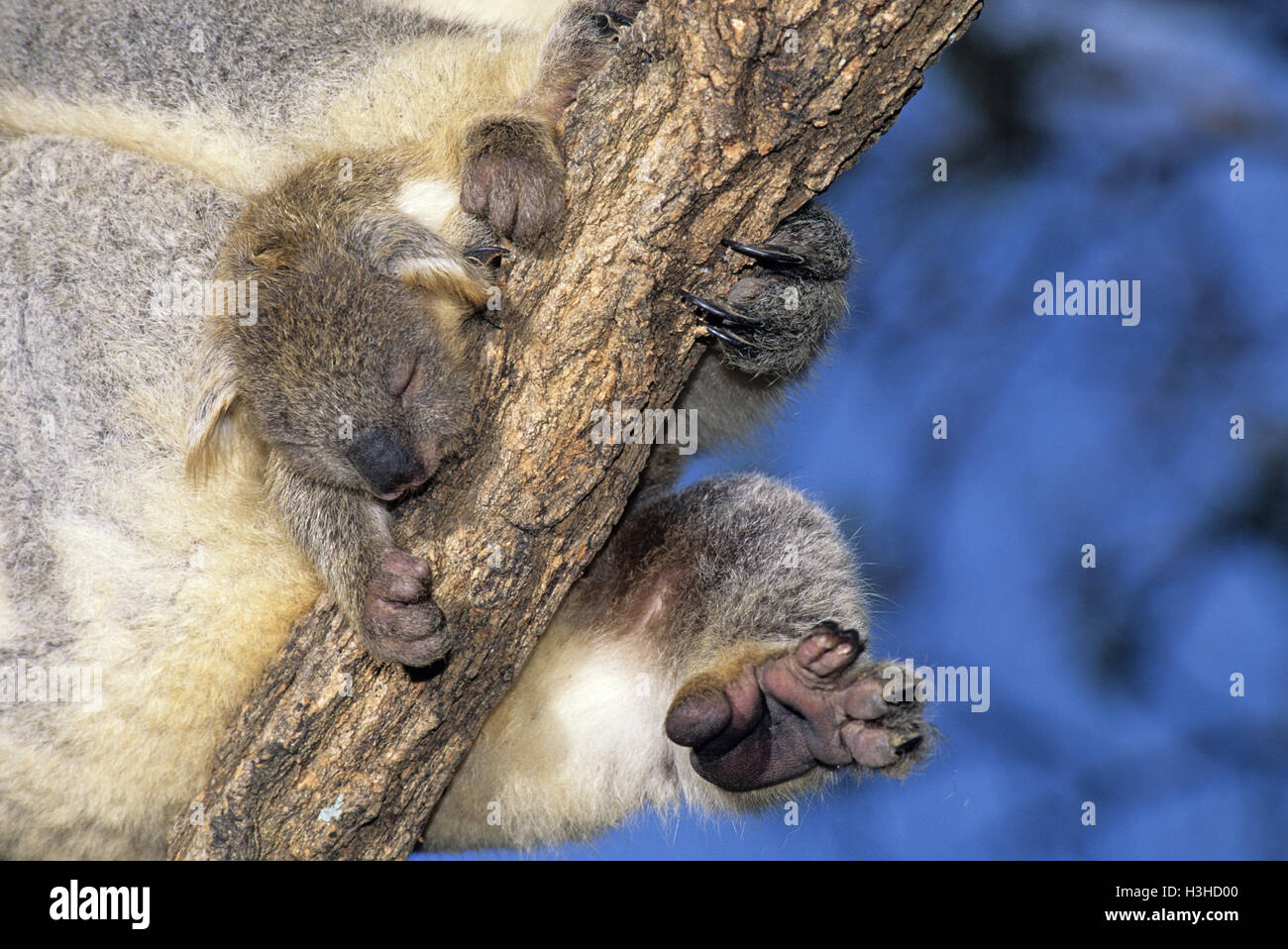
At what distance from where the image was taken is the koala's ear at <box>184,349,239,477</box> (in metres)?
2.59

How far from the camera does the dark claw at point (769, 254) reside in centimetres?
233

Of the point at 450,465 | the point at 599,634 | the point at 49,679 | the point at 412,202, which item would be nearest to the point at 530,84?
the point at 412,202

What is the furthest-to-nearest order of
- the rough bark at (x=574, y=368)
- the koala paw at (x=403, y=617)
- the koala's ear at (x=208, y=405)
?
the koala's ear at (x=208, y=405) < the koala paw at (x=403, y=617) < the rough bark at (x=574, y=368)

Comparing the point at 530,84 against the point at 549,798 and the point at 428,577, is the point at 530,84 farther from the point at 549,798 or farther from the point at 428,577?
the point at 549,798

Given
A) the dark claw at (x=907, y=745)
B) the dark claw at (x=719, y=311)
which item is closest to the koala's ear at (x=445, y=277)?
the dark claw at (x=719, y=311)

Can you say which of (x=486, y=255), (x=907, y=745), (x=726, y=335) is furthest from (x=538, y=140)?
(x=907, y=745)

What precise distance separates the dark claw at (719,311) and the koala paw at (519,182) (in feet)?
1.13

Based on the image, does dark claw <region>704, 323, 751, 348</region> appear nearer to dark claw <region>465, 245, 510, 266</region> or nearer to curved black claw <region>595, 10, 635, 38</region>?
dark claw <region>465, 245, 510, 266</region>

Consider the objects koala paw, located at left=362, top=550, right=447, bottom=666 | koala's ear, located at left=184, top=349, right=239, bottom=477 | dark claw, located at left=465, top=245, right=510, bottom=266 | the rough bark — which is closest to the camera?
the rough bark

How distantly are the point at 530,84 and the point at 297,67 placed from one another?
2.06ft

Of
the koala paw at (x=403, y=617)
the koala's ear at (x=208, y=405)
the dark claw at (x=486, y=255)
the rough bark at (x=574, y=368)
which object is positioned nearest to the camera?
the rough bark at (x=574, y=368)

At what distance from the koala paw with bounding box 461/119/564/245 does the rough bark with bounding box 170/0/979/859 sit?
52 millimetres

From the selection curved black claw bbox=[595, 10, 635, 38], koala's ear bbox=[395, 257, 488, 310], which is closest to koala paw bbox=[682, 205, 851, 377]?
koala's ear bbox=[395, 257, 488, 310]

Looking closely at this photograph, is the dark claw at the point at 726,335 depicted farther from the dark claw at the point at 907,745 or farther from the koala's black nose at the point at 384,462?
the dark claw at the point at 907,745
